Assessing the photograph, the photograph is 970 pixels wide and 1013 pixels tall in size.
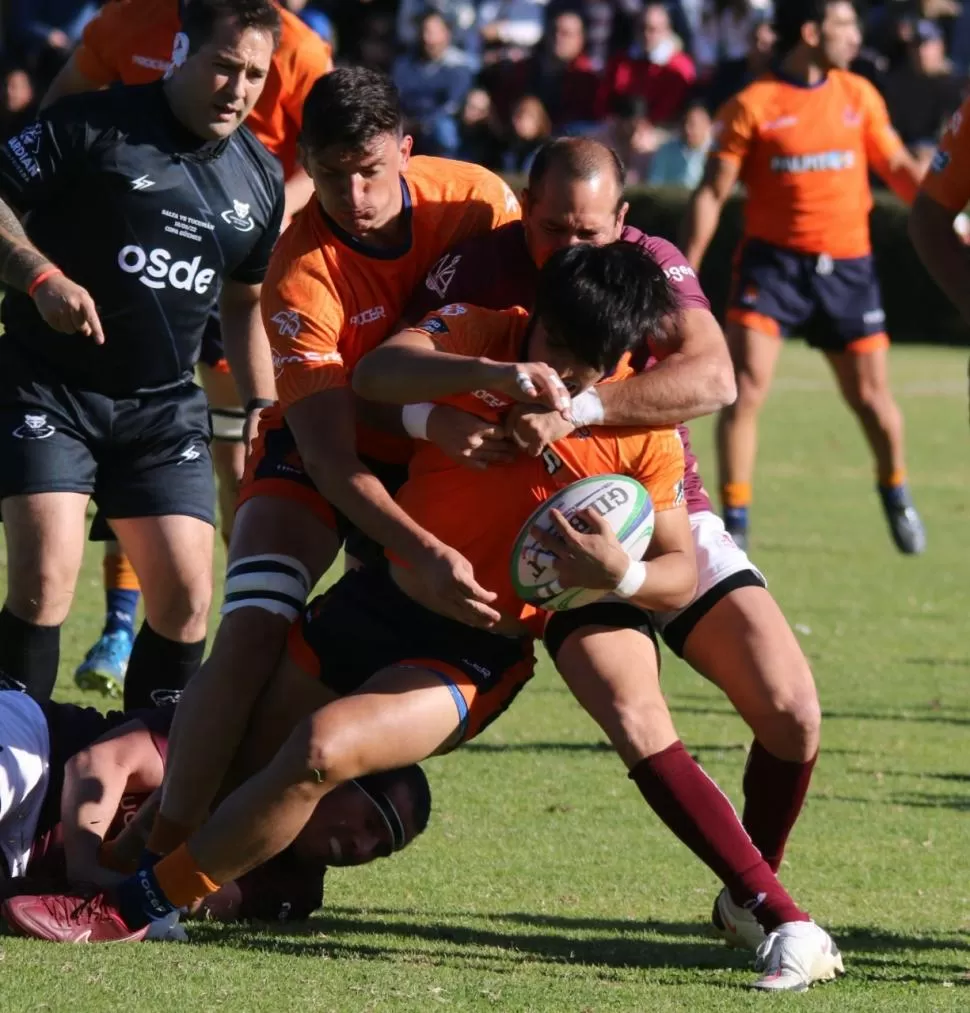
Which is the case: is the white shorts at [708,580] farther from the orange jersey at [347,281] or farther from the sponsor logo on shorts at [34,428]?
the sponsor logo on shorts at [34,428]

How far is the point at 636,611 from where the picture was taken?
15.6ft

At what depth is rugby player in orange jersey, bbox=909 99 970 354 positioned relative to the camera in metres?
5.88

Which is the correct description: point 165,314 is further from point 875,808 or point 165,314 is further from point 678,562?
point 875,808

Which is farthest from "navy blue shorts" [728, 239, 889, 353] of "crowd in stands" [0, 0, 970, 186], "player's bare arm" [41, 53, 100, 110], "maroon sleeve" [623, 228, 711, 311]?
"crowd in stands" [0, 0, 970, 186]

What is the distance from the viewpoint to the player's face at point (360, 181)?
498cm

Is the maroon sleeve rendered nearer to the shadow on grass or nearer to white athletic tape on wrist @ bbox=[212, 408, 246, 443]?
the shadow on grass

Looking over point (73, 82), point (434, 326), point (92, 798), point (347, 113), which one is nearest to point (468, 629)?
point (434, 326)

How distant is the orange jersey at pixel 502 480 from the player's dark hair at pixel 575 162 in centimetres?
41

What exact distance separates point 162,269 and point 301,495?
35.6 inches

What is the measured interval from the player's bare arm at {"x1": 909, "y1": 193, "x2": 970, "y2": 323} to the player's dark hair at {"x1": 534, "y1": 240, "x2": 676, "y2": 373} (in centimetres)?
156

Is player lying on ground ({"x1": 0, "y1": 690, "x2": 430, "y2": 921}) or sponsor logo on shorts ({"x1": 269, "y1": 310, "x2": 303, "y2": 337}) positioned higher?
sponsor logo on shorts ({"x1": 269, "y1": 310, "x2": 303, "y2": 337})

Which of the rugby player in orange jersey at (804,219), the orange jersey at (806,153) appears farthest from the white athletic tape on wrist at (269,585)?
the orange jersey at (806,153)

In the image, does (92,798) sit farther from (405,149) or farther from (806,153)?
(806,153)

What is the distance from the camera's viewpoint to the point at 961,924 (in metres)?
5.05
